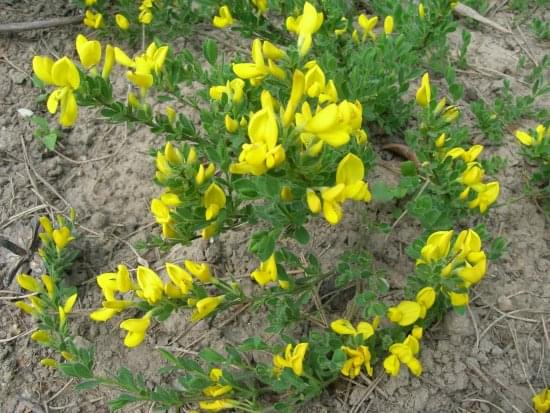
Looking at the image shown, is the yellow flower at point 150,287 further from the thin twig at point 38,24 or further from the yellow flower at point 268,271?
the thin twig at point 38,24

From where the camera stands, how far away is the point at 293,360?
199cm

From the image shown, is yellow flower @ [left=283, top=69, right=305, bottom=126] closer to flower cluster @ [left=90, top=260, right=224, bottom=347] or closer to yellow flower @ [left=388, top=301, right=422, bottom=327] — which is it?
flower cluster @ [left=90, top=260, right=224, bottom=347]

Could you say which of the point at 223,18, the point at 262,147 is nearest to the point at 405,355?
the point at 262,147

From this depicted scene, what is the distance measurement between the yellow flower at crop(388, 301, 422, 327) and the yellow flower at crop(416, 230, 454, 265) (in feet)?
0.60

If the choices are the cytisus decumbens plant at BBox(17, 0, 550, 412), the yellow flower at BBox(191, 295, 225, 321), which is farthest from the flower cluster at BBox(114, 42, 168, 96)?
the yellow flower at BBox(191, 295, 225, 321)

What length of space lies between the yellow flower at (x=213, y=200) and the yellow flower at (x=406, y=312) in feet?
2.23

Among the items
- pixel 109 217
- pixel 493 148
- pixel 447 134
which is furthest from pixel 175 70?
pixel 493 148

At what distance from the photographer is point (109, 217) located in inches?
111

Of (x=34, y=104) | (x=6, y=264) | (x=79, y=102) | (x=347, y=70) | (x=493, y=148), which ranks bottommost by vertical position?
(x=6, y=264)

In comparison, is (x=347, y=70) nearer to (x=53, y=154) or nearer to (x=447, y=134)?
(x=447, y=134)

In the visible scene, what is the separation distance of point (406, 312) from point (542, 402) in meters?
0.58

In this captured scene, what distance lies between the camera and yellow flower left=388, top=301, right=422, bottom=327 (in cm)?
199

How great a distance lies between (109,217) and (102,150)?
0.46m

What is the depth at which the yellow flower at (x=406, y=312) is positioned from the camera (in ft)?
6.52
